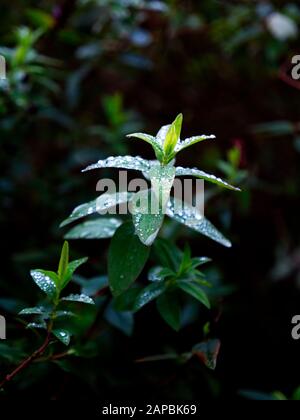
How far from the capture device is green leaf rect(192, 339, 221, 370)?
2.70 ft

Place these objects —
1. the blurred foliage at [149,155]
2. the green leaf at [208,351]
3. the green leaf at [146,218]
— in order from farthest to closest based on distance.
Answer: the blurred foliage at [149,155]
the green leaf at [208,351]
the green leaf at [146,218]

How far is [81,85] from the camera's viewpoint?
73.2 inches

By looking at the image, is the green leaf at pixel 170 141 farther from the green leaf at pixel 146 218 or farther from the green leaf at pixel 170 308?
the green leaf at pixel 170 308

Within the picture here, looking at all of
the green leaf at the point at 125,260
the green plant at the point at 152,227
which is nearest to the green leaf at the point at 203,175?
the green plant at the point at 152,227

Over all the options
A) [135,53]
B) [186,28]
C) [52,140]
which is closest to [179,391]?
[52,140]

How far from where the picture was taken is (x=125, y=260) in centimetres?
81

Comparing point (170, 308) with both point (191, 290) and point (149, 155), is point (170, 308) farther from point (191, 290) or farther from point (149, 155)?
point (149, 155)

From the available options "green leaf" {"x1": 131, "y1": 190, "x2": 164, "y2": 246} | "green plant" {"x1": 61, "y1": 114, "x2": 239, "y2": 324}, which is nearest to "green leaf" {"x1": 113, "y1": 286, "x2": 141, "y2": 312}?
"green plant" {"x1": 61, "y1": 114, "x2": 239, "y2": 324}

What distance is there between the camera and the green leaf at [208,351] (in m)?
0.82

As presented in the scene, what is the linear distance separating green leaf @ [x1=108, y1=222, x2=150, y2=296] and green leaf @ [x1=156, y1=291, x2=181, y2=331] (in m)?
0.10

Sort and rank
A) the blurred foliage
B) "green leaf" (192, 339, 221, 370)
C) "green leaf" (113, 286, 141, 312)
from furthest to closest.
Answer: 1. the blurred foliage
2. "green leaf" (113, 286, 141, 312)
3. "green leaf" (192, 339, 221, 370)

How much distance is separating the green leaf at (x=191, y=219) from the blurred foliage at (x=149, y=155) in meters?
0.18

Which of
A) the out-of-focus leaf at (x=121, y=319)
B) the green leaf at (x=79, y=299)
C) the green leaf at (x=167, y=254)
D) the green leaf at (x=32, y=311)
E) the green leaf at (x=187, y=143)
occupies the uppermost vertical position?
the green leaf at (x=187, y=143)

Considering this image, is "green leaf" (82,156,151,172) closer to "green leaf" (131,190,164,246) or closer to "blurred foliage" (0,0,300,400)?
"green leaf" (131,190,164,246)
